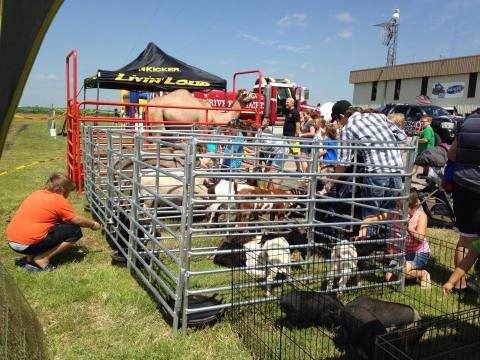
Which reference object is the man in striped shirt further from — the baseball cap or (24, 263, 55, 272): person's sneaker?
(24, 263, 55, 272): person's sneaker

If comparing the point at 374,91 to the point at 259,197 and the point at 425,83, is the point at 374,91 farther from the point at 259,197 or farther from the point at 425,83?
the point at 259,197

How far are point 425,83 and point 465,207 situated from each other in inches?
1434

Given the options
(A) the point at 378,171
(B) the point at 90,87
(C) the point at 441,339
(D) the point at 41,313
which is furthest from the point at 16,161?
(C) the point at 441,339

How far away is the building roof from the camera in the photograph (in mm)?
32469

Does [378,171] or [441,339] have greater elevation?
[378,171]

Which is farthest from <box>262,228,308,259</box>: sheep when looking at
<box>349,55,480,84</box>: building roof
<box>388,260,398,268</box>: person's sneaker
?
<box>349,55,480,84</box>: building roof

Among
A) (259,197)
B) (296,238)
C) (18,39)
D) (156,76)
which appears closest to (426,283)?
(296,238)

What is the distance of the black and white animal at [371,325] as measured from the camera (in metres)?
2.75

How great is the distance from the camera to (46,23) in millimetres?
1100

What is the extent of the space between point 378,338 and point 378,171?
2.94 meters

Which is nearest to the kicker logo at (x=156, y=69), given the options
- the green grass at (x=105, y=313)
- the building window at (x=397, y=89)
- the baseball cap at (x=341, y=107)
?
the green grass at (x=105, y=313)

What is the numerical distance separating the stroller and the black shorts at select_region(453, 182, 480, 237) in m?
2.22

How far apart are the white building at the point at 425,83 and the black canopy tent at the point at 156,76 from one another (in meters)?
25.8

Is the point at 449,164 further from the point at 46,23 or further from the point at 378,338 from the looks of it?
the point at 46,23
